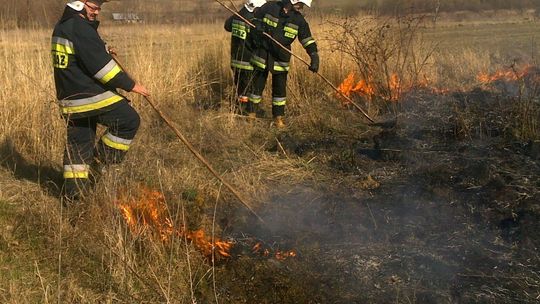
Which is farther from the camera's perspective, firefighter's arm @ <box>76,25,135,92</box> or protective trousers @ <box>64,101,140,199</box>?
protective trousers @ <box>64,101,140,199</box>

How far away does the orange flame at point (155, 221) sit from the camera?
3.54 metres

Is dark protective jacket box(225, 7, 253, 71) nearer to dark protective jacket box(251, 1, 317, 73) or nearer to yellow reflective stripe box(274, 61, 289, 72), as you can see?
dark protective jacket box(251, 1, 317, 73)

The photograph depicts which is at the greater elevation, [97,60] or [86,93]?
[97,60]

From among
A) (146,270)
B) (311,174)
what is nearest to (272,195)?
(311,174)

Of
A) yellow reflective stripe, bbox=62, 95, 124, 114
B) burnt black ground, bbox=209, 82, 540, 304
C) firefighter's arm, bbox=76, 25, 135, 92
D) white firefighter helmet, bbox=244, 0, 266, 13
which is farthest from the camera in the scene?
white firefighter helmet, bbox=244, 0, 266, 13

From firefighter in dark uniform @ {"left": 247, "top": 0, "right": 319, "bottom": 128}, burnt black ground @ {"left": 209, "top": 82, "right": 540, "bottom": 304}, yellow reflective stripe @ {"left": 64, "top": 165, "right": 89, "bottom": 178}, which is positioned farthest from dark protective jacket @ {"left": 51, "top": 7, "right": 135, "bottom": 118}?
firefighter in dark uniform @ {"left": 247, "top": 0, "right": 319, "bottom": 128}

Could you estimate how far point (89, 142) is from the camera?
429 centimetres

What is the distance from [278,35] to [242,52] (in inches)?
30.0

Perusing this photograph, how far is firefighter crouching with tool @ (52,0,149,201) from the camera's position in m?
3.83

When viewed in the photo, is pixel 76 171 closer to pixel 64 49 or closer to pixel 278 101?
pixel 64 49

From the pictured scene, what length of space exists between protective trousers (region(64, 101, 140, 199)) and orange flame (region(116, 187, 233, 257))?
511 millimetres

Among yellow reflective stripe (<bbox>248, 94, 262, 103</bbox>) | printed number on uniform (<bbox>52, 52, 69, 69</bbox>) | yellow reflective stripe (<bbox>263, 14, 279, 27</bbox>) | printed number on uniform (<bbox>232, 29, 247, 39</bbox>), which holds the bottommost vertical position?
yellow reflective stripe (<bbox>248, 94, 262, 103</bbox>)

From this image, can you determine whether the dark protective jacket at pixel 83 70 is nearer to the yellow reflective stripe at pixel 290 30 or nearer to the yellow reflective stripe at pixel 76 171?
the yellow reflective stripe at pixel 76 171

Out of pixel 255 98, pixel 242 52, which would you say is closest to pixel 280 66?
pixel 255 98
